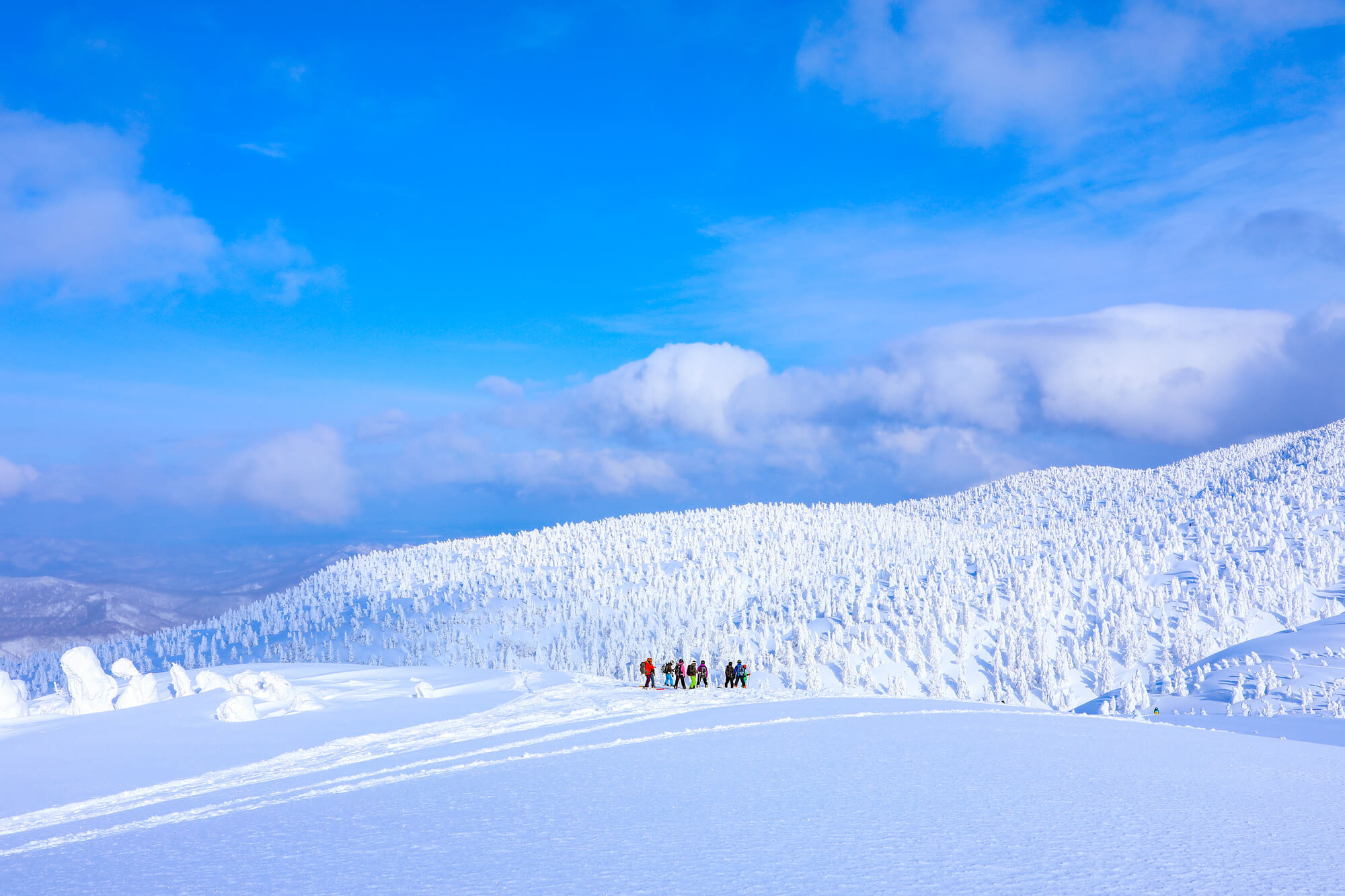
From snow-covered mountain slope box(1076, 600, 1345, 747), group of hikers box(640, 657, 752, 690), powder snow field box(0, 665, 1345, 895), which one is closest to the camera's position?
powder snow field box(0, 665, 1345, 895)

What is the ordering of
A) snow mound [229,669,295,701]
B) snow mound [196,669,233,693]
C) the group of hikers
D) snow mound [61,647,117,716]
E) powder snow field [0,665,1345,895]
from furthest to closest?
the group of hikers → snow mound [196,669,233,693] → snow mound [61,647,117,716] → snow mound [229,669,295,701] → powder snow field [0,665,1345,895]

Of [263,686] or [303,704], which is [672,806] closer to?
[303,704]

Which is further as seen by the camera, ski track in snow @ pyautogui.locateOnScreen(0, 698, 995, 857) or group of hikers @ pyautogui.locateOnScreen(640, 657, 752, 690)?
group of hikers @ pyautogui.locateOnScreen(640, 657, 752, 690)

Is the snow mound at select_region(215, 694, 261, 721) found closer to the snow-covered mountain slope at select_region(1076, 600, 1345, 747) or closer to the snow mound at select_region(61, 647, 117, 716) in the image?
the snow mound at select_region(61, 647, 117, 716)

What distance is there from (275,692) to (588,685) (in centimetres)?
1458

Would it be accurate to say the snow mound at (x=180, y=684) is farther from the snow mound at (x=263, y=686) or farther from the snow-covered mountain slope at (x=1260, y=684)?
the snow-covered mountain slope at (x=1260, y=684)

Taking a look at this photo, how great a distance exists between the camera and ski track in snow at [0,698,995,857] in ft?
51.4


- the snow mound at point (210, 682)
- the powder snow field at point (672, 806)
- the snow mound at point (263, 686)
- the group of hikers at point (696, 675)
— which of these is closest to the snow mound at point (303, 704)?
the snow mound at point (263, 686)

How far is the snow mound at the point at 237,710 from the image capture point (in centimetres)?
2961

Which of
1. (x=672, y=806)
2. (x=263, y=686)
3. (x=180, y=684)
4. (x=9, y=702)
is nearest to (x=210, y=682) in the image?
(x=180, y=684)

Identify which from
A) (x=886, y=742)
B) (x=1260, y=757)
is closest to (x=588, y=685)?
(x=886, y=742)

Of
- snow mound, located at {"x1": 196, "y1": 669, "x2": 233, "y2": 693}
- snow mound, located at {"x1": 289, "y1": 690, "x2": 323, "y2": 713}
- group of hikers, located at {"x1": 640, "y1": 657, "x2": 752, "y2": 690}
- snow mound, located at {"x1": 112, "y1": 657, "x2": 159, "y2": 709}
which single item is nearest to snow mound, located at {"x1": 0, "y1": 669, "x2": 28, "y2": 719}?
snow mound, located at {"x1": 112, "y1": 657, "x2": 159, "y2": 709}

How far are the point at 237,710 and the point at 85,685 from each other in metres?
→ 10.6

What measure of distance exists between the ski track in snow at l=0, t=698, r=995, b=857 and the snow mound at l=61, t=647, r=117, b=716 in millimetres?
17843
